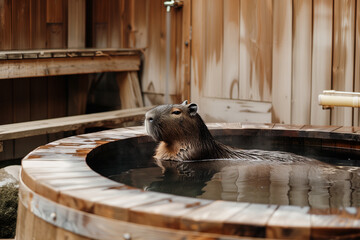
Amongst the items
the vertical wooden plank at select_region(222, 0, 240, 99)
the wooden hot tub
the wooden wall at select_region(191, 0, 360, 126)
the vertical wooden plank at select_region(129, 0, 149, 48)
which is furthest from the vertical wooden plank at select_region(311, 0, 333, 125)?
the wooden hot tub

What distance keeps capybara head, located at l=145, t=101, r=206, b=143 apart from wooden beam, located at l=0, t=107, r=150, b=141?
7.75 feet

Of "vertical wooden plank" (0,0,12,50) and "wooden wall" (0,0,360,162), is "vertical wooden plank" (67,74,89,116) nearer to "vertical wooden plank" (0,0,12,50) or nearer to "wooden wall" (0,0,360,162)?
"wooden wall" (0,0,360,162)

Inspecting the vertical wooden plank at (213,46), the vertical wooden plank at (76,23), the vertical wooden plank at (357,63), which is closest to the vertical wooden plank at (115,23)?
the vertical wooden plank at (76,23)

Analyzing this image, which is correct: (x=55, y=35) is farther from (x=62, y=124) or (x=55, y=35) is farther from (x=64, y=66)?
(x=62, y=124)

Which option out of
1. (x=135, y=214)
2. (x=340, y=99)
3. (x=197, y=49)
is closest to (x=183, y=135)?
(x=340, y=99)

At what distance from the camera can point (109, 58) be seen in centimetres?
669

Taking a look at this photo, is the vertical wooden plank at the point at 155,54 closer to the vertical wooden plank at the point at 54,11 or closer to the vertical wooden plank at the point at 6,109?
the vertical wooden plank at the point at 54,11

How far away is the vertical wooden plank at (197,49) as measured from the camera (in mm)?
6234

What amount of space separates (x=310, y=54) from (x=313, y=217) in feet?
12.3

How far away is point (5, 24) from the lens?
6.44 metres

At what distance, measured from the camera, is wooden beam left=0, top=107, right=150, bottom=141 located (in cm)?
518

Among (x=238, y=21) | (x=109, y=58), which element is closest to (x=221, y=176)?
(x=238, y=21)

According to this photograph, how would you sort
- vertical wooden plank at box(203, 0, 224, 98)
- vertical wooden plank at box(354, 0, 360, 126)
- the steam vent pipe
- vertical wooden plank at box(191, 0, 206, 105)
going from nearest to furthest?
the steam vent pipe, vertical wooden plank at box(354, 0, 360, 126), vertical wooden plank at box(203, 0, 224, 98), vertical wooden plank at box(191, 0, 206, 105)

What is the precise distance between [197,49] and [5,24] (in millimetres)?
2223
